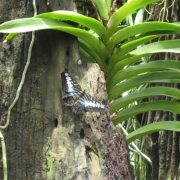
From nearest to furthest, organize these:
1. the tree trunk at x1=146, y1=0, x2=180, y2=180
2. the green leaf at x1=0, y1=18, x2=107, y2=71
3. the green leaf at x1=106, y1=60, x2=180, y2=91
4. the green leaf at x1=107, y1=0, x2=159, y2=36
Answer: the green leaf at x1=0, y1=18, x2=107, y2=71 → the green leaf at x1=107, y1=0, x2=159, y2=36 → the green leaf at x1=106, y1=60, x2=180, y2=91 → the tree trunk at x1=146, y1=0, x2=180, y2=180

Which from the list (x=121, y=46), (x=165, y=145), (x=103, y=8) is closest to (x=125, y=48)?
(x=121, y=46)

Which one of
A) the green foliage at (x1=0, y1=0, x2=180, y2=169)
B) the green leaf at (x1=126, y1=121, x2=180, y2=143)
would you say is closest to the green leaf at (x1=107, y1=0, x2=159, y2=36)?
the green foliage at (x1=0, y1=0, x2=180, y2=169)

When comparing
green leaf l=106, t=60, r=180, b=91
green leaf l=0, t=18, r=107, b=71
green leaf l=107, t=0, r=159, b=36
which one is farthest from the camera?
green leaf l=106, t=60, r=180, b=91

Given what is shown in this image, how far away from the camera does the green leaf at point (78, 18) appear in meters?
0.89

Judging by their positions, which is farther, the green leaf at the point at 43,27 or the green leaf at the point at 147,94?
the green leaf at the point at 147,94

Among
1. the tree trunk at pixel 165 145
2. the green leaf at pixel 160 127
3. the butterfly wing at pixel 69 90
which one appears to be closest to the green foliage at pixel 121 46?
the green leaf at pixel 160 127

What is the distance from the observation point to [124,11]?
3.33 ft

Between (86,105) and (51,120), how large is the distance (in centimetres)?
10

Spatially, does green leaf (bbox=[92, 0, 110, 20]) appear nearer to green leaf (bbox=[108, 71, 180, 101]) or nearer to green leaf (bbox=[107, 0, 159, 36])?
green leaf (bbox=[107, 0, 159, 36])

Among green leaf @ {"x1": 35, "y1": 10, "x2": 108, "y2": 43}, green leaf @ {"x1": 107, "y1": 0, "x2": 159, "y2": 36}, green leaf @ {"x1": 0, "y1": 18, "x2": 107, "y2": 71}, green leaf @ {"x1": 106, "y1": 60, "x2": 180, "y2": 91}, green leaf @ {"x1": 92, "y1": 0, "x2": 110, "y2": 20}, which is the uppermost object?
green leaf @ {"x1": 92, "y1": 0, "x2": 110, "y2": 20}

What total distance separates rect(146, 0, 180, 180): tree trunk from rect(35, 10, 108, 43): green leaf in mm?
603

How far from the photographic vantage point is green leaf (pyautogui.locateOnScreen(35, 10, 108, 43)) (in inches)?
35.2

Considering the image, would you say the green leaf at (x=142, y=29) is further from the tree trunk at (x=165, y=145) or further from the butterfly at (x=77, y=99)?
the tree trunk at (x=165, y=145)

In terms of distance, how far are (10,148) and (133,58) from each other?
449 mm
